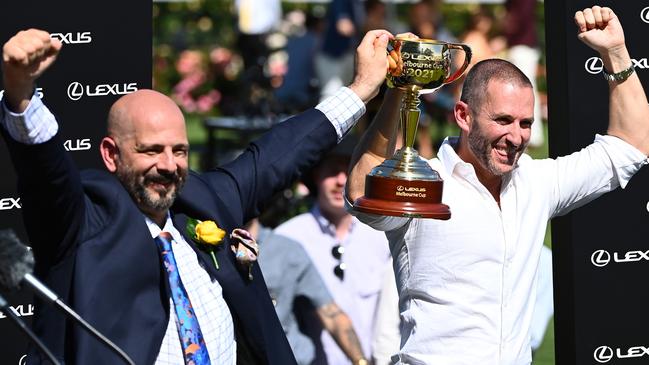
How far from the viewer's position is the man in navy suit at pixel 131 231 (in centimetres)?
427

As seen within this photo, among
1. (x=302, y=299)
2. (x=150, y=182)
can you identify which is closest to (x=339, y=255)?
(x=302, y=299)

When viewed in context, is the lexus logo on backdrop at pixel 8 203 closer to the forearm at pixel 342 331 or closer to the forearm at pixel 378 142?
the forearm at pixel 378 142

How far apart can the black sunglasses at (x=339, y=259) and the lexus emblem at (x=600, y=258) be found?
5.25 ft

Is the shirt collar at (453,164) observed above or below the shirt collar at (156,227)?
above

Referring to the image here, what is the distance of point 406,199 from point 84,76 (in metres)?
1.72

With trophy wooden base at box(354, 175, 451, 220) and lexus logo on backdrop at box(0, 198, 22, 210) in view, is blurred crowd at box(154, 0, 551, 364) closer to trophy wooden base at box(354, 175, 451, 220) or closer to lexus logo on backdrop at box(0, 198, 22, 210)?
lexus logo on backdrop at box(0, 198, 22, 210)

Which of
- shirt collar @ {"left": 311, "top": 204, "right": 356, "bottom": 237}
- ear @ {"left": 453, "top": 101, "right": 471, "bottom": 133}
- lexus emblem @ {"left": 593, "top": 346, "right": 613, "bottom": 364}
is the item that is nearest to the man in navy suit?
ear @ {"left": 453, "top": 101, "right": 471, "bottom": 133}

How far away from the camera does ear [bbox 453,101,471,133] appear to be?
5.45m

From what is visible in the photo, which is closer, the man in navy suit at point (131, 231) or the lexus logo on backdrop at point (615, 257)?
the man in navy suit at point (131, 231)

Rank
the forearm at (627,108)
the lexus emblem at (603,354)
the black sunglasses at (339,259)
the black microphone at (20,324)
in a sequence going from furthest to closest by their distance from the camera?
the black sunglasses at (339,259)
the lexus emblem at (603,354)
the forearm at (627,108)
the black microphone at (20,324)

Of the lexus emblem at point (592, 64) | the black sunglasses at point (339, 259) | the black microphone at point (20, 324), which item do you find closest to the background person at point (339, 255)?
the black sunglasses at point (339, 259)

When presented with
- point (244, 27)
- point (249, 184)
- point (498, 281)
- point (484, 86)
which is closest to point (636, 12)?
point (484, 86)

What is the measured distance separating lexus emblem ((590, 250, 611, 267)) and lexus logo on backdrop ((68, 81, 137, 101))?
2.27m

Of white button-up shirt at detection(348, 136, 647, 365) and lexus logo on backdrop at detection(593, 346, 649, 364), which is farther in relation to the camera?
lexus logo on backdrop at detection(593, 346, 649, 364)
